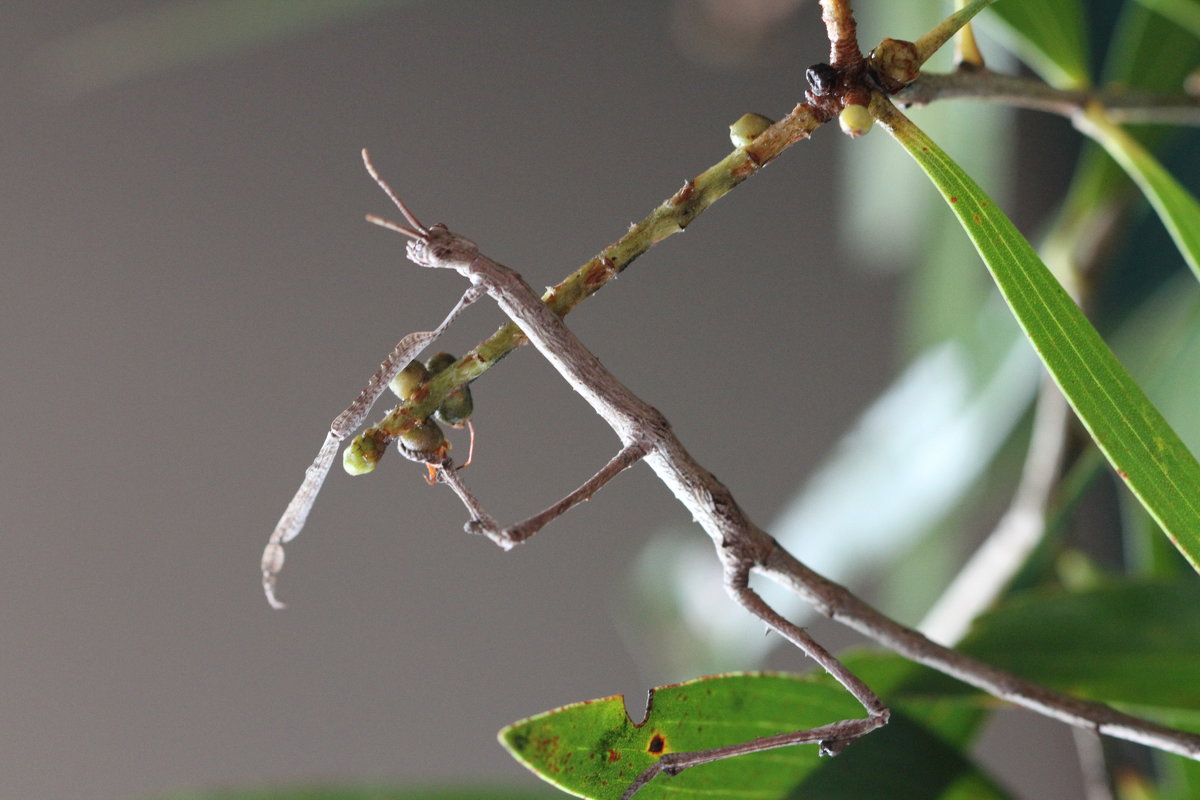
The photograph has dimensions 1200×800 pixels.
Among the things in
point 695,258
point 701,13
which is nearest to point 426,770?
point 695,258

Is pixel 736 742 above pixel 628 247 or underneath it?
underneath

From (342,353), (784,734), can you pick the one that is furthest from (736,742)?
(342,353)

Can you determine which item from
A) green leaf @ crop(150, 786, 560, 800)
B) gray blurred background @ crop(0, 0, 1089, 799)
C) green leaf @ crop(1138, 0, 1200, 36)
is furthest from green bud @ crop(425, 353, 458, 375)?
gray blurred background @ crop(0, 0, 1089, 799)

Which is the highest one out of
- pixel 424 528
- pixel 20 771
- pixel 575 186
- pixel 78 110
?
pixel 78 110

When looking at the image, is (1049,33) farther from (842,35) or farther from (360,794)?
(360,794)

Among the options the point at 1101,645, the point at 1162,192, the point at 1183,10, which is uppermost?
the point at 1183,10

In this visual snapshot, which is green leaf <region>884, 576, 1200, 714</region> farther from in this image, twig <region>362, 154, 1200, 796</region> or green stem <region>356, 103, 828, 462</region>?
green stem <region>356, 103, 828, 462</region>

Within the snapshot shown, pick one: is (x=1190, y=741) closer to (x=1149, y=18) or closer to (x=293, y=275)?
(x=1149, y=18)
